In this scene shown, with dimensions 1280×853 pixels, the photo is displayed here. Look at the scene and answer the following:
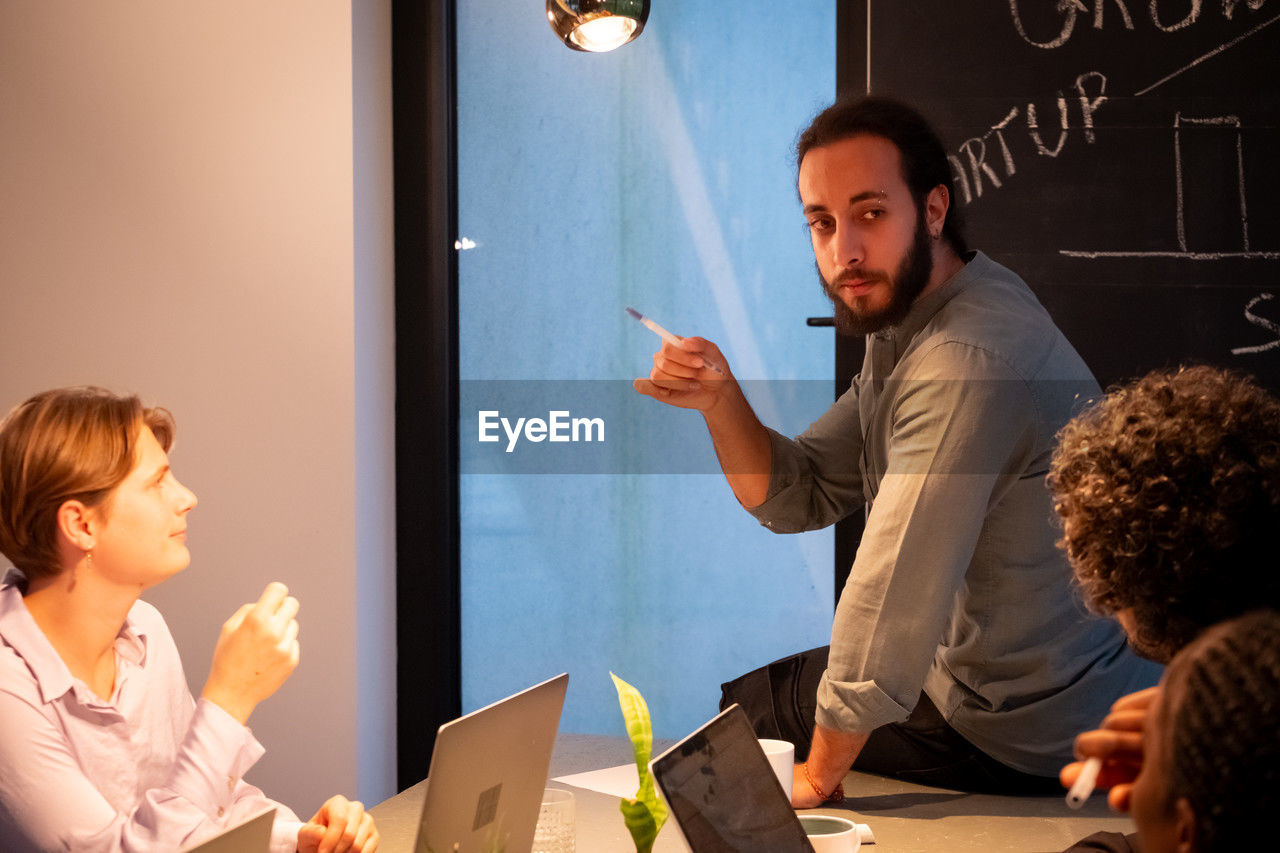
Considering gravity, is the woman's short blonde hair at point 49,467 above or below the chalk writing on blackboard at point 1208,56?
below

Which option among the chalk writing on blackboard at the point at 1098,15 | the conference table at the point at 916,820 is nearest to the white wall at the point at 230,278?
the conference table at the point at 916,820

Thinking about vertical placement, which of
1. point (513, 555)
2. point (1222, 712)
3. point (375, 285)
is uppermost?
point (375, 285)

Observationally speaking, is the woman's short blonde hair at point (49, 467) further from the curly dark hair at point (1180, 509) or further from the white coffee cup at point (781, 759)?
the curly dark hair at point (1180, 509)

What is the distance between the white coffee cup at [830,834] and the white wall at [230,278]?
4.61ft

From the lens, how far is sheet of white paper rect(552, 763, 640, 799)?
1.65m

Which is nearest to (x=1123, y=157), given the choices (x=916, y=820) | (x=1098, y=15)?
(x=1098, y=15)

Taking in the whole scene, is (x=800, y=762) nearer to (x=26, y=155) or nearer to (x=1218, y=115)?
(x=1218, y=115)

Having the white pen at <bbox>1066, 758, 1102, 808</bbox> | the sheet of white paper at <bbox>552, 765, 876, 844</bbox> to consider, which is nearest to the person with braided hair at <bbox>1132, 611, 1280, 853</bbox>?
the white pen at <bbox>1066, 758, 1102, 808</bbox>

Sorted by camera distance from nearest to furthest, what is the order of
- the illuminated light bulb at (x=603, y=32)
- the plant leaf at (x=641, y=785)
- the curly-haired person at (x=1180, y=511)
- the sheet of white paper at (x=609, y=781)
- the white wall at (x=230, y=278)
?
the curly-haired person at (x=1180, y=511)
the plant leaf at (x=641, y=785)
the sheet of white paper at (x=609, y=781)
the illuminated light bulb at (x=603, y=32)
the white wall at (x=230, y=278)

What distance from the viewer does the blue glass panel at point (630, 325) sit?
257cm

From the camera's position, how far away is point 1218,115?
87.7 inches

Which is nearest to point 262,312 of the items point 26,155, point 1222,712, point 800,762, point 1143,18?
point 26,155

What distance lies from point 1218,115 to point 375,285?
66.3 inches

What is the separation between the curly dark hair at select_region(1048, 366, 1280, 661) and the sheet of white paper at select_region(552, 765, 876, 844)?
80 cm
